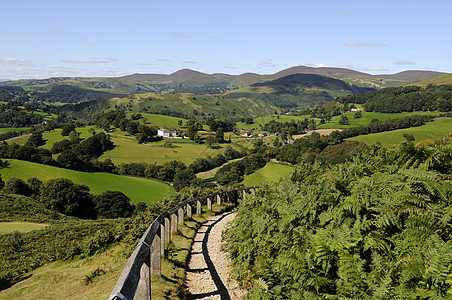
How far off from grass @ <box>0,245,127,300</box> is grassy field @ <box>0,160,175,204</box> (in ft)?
219

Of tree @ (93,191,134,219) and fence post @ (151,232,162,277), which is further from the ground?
fence post @ (151,232,162,277)

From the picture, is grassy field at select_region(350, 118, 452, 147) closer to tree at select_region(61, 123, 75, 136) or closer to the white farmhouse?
the white farmhouse

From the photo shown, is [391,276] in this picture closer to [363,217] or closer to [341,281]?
[341,281]

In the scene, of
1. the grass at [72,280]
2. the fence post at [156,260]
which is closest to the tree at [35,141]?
the grass at [72,280]

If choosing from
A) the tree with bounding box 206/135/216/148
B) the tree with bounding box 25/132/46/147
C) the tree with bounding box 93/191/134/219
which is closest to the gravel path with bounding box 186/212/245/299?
the tree with bounding box 93/191/134/219

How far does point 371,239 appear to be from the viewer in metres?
5.29

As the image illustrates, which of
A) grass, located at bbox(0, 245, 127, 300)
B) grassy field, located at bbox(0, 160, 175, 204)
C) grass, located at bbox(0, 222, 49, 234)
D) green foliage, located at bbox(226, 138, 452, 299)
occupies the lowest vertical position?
grassy field, located at bbox(0, 160, 175, 204)

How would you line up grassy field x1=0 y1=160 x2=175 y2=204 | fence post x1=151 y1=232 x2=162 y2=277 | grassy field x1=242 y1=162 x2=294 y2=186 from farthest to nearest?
grassy field x1=242 y1=162 x2=294 y2=186 → grassy field x1=0 y1=160 x2=175 y2=204 → fence post x1=151 y1=232 x2=162 y2=277

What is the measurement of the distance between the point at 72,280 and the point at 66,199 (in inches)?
2150

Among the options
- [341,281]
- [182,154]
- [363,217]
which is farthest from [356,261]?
[182,154]

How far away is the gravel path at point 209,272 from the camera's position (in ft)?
25.3

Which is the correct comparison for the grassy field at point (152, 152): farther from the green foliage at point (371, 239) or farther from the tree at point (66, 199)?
the green foliage at point (371, 239)

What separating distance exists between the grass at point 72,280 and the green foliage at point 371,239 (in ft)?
13.5

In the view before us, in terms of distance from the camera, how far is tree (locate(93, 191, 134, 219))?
61281mm
